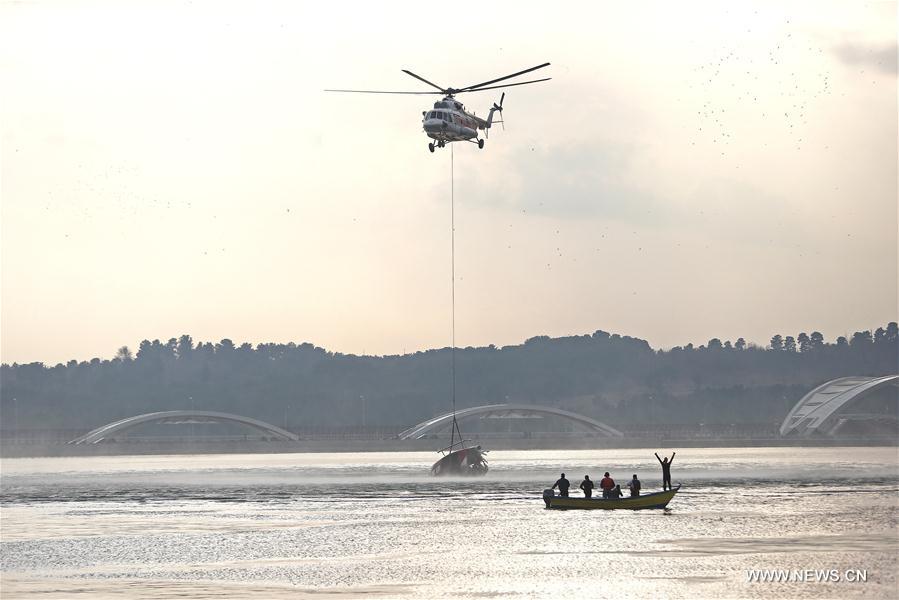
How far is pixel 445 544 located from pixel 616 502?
19796mm

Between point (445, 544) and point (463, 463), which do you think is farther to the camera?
point (463, 463)

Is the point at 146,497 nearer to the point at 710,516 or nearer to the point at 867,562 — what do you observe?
the point at 710,516

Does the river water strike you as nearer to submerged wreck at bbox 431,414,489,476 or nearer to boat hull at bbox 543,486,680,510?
boat hull at bbox 543,486,680,510

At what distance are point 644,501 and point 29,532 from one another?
132 feet

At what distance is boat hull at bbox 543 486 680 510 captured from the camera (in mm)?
83562

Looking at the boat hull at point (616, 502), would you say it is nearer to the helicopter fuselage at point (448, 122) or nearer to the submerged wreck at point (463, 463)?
the helicopter fuselage at point (448, 122)

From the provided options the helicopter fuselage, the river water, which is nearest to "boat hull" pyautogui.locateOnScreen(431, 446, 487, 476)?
the river water

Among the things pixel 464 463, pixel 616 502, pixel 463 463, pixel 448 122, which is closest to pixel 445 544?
pixel 616 502

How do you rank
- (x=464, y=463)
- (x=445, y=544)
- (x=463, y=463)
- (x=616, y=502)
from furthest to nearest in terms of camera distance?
(x=463, y=463), (x=464, y=463), (x=616, y=502), (x=445, y=544)

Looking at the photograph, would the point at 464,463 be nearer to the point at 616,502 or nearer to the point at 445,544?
the point at 616,502

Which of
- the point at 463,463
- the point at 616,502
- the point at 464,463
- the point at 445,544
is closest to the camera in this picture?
the point at 445,544

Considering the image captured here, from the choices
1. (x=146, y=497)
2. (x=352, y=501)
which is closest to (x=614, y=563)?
(x=352, y=501)

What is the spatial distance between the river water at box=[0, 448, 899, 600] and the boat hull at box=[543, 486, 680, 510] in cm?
95

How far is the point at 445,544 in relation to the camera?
6756 cm
